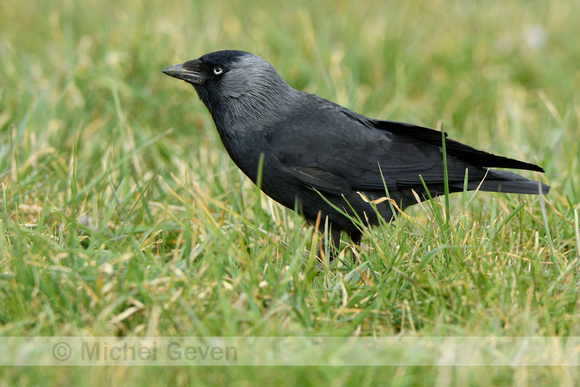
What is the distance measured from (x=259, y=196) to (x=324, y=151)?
95 centimetres

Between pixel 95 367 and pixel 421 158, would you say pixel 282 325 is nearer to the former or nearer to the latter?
pixel 95 367

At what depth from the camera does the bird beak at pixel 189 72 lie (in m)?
3.85

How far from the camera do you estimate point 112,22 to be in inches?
244

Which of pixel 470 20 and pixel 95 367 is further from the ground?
pixel 470 20

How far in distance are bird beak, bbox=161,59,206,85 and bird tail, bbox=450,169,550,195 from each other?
159cm

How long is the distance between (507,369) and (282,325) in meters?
0.79

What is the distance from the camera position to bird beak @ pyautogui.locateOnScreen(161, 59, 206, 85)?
3846 mm

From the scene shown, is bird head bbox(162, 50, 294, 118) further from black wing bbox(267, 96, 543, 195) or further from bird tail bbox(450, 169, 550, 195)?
bird tail bbox(450, 169, 550, 195)

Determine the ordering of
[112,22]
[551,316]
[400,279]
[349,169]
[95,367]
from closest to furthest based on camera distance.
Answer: [95,367]
[551,316]
[400,279]
[349,169]
[112,22]

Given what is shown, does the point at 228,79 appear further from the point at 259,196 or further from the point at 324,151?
the point at 259,196

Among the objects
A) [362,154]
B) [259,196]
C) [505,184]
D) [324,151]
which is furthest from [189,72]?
[505,184]

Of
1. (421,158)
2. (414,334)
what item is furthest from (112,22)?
(414,334)

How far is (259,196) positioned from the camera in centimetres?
278

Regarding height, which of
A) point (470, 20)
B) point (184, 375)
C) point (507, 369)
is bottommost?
point (184, 375)
